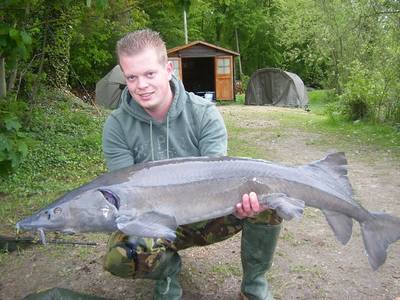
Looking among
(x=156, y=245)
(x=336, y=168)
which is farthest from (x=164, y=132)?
(x=336, y=168)

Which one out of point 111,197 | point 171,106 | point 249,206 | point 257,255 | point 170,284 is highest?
point 171,106

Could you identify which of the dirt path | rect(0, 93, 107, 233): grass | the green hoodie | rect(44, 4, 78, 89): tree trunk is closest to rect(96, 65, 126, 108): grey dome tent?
rect(44, 4, 78, 89): tree trunk

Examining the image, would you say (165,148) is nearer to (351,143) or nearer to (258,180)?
(258,180)

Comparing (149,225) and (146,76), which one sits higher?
(146,76)

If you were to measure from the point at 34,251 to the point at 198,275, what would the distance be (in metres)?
1.50

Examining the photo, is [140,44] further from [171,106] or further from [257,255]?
[257,255]

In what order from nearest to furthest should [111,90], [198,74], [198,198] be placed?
[198,198], [111,90], [198,74]

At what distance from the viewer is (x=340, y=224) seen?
9.66 feet

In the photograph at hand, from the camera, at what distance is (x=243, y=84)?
1512 inches

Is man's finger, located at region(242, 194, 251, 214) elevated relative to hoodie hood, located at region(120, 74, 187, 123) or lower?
lower

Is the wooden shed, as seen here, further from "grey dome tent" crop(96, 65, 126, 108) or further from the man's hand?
the man's hand

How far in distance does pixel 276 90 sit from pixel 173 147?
20714 millimetres

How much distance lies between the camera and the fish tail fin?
291 centimetres

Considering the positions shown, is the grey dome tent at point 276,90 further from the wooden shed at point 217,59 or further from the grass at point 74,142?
the grass at point 74,142
